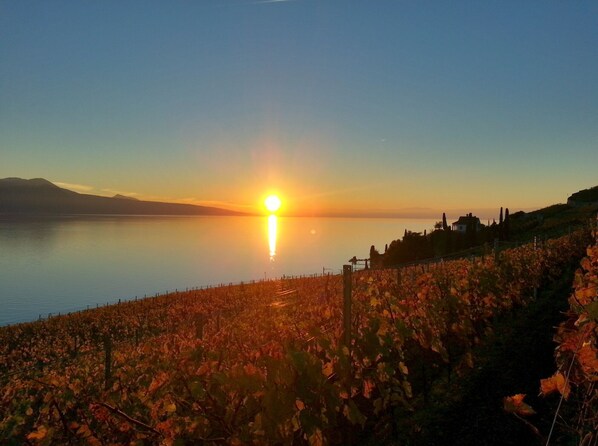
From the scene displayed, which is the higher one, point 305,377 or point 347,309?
point 347,309

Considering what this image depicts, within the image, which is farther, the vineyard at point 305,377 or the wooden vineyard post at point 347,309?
the wooden vineyard post at point 347,309

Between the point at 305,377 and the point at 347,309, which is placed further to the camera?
the point at 347,309

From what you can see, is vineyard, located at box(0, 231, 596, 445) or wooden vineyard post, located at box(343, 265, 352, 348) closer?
vineyard, located at box(0, 231, 596, 445)

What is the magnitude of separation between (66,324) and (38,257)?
184853 mm

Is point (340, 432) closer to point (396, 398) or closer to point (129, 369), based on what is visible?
point (396, 398)

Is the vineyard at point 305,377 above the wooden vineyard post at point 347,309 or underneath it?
underneath

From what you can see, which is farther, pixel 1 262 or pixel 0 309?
pixel 1 262

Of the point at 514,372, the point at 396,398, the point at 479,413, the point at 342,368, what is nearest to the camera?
the point at 342,368

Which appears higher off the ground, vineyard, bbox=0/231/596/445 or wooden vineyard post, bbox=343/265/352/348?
wooden vineyard post, bbox=343/265/352/348

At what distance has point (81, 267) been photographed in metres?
165

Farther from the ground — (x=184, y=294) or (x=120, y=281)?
(x=184, y=294)

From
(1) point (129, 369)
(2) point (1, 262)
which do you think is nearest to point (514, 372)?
(1) point (129, 369)

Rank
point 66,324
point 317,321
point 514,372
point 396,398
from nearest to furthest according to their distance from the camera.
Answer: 1. point 396,398
2. point 514,372
3. point 317,321
4. point 66,324

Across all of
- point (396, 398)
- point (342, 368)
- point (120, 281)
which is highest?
point (342, 368)
